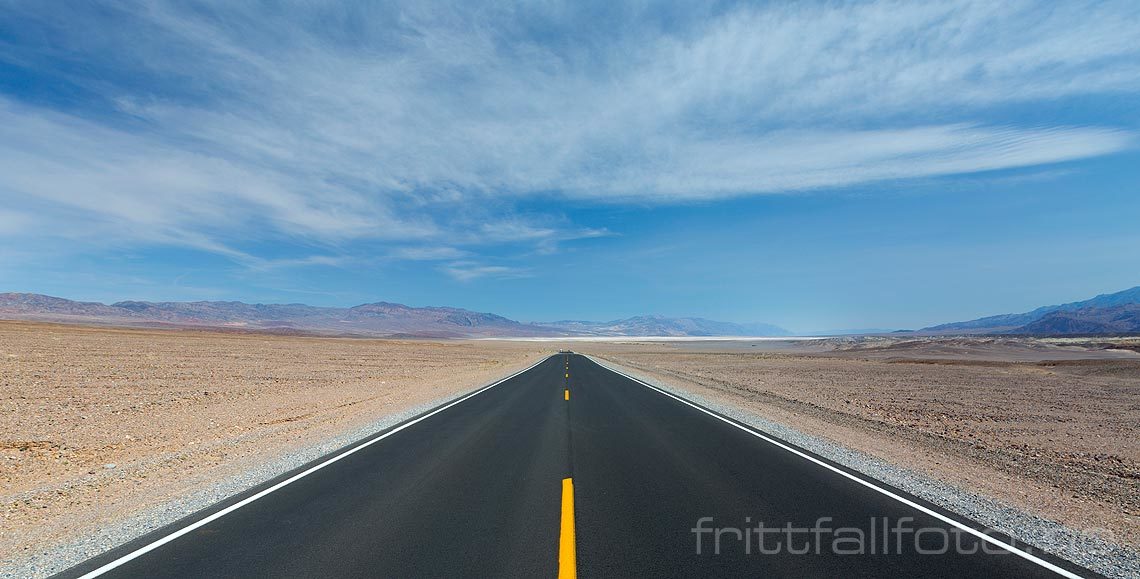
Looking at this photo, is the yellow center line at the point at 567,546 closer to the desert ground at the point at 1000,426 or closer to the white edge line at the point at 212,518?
the white edge line at the point at 212,518

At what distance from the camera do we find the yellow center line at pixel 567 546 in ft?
15.9

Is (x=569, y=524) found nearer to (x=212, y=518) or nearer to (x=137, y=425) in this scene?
(x=212, y=518)

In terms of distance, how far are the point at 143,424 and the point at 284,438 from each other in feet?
16.5

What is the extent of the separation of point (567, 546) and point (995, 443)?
38.8 feet

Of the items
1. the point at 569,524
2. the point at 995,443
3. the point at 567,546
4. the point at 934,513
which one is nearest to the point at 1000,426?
the point at 995,443

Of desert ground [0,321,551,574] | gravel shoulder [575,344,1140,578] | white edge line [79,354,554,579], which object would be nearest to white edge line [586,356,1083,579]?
gravel shoulder [575,344,1140,578]

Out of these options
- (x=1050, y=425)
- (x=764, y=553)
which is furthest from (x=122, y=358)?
(x=1050, y=425)

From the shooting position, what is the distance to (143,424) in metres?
14.3

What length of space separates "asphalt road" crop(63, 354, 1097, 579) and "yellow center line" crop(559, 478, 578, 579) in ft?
0.08

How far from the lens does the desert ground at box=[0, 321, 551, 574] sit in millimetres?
7394

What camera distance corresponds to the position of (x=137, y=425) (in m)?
14.1

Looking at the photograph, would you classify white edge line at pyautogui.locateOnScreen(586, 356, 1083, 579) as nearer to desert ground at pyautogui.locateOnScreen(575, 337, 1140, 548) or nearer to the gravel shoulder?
the gravel shoulder

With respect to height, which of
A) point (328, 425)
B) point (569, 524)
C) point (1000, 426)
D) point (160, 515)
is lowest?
point (1000, 426)

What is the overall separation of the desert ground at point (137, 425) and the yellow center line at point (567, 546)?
5.27m
